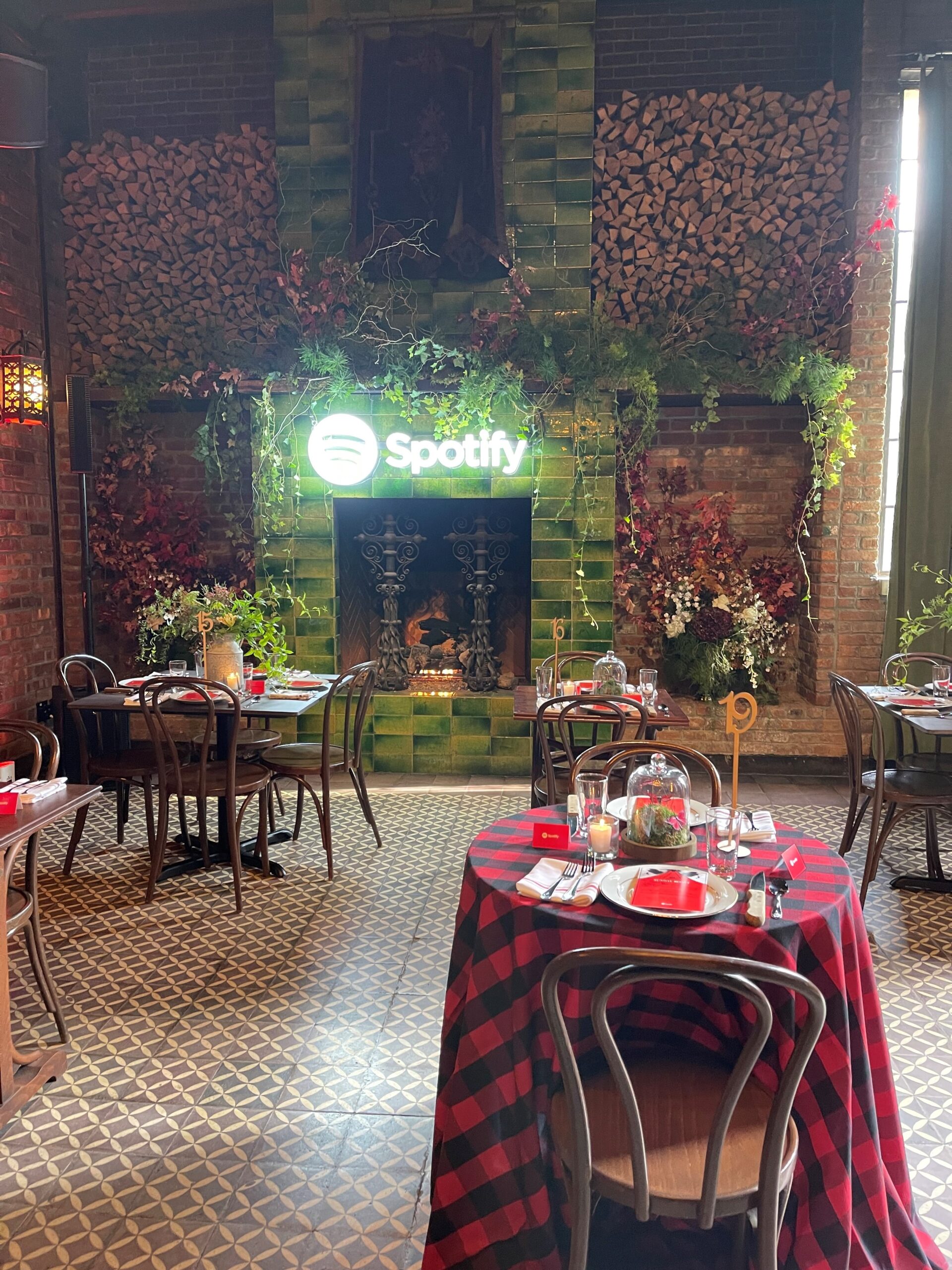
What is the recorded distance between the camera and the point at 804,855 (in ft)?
7.20

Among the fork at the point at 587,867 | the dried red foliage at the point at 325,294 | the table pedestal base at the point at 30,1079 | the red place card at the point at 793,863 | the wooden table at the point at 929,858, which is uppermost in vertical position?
the dried red foliage at the point at 325,294

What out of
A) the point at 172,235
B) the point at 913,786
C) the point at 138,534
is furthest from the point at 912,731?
the point at 172,235

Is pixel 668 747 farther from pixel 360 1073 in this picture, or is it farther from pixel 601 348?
pixel 601 348

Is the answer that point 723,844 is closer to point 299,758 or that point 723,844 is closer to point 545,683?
point 545,683

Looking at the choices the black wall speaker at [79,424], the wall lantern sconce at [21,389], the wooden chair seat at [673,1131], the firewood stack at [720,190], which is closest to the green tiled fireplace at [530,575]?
the black wall speaker at [79,424]

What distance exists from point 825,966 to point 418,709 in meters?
4.10

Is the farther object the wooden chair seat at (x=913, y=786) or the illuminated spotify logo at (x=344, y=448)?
the illuminated spotify logo at (x=344, y=448)

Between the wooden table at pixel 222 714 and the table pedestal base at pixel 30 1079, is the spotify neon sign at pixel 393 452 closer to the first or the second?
the wooden table at pixel 222 714

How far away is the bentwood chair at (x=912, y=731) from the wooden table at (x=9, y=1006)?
3667mm

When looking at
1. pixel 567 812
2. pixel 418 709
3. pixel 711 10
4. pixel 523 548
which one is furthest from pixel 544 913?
pixel 711 10

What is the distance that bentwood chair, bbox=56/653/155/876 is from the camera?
413 cm

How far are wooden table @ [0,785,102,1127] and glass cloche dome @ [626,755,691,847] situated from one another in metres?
1.52

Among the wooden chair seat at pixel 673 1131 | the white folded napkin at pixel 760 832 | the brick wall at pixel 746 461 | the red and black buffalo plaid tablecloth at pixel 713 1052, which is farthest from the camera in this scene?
the brick wall at pixel 746 461

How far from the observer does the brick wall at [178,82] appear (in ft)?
20.2
